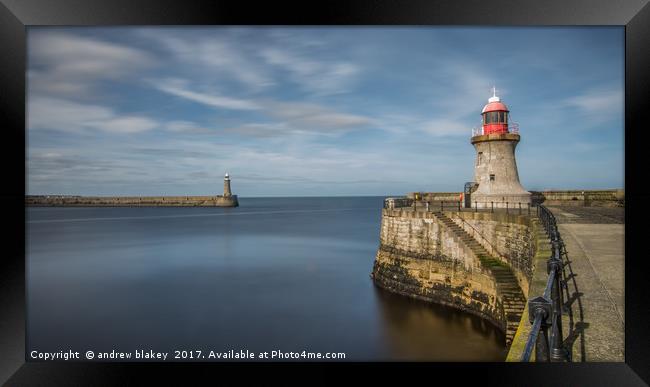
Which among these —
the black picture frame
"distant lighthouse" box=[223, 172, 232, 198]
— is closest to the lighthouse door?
the black picture frame

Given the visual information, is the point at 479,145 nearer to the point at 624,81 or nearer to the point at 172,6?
the point at 624,81

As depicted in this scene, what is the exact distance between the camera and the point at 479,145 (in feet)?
49.9

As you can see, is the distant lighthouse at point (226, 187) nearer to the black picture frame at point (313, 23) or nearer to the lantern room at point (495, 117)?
the lantern room at point (495, 117)

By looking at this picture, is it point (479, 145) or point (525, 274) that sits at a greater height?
point (479, 145)

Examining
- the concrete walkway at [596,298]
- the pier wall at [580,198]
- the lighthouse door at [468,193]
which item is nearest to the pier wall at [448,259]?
the concrete walkway at [596,298]

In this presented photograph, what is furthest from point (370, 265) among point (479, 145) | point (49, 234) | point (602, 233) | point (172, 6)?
point (49, 234)

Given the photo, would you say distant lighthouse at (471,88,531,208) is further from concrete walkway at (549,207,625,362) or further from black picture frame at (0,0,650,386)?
black picture frame at (0,0,650,386)

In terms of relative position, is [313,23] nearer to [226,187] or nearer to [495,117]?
[495,117]

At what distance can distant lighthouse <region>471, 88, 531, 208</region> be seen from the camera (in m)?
14.7

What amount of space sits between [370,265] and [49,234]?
108 ft

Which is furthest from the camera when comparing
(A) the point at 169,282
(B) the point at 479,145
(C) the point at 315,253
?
(C) the point at 315,253

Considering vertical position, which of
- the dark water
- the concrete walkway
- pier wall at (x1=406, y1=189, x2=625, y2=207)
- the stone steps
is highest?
pier wall at (x1=406, y1=189, x2=625, y2=207)

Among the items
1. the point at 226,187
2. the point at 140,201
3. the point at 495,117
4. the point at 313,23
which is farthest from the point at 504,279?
the point at 140,201

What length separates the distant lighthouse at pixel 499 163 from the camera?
1470 centimetres
